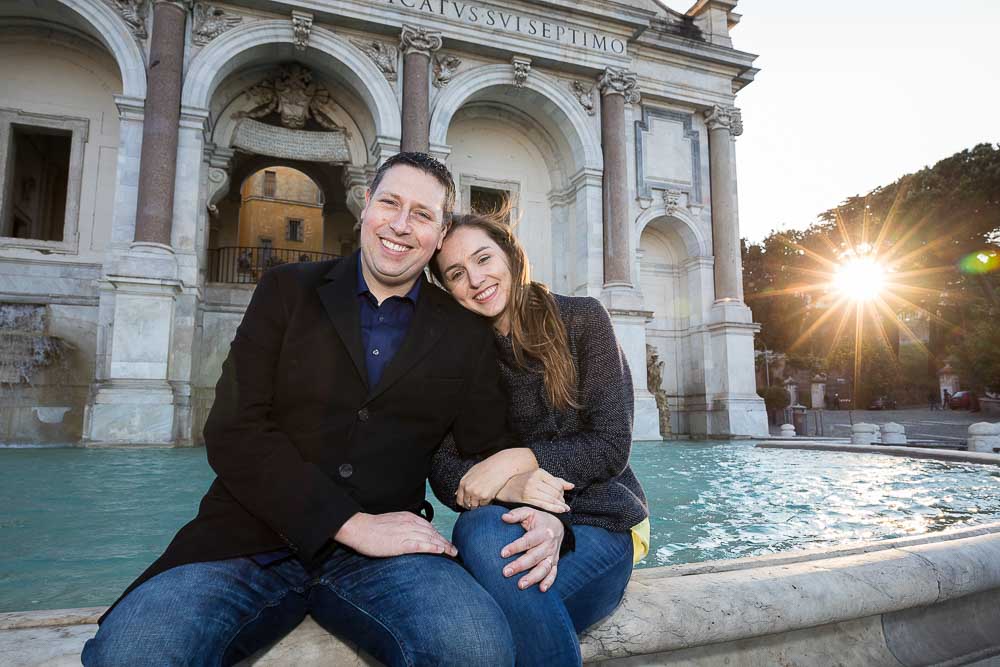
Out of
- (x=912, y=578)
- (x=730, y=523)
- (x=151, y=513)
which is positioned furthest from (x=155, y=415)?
(x=912, y=578)

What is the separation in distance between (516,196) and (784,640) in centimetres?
1420

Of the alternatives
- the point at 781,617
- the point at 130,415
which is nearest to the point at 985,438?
the point at 781,617

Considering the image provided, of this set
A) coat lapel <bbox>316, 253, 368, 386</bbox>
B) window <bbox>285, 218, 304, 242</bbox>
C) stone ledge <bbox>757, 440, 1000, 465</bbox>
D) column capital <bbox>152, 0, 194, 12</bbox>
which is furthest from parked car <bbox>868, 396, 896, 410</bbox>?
coat lapel <bbox>316, 253, 368, 386</bbox>

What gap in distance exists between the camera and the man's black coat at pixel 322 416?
158 centimetres

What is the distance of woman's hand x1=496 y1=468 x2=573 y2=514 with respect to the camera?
172 centimetres

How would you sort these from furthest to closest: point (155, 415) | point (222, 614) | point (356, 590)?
point (155, 415)
point (356, 590)
point (222, 614)

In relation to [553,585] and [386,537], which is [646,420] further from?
[386,537]

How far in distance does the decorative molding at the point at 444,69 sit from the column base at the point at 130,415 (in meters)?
8.14

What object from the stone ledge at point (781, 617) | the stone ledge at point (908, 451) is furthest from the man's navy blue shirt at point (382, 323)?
the stone ledge at point (908, 451)

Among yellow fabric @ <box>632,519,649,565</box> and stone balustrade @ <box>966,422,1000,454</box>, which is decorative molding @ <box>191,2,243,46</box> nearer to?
yellow fabric @ <box>632,519,649,565</box>

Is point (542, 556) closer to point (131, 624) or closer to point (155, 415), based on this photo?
point (131, 624)

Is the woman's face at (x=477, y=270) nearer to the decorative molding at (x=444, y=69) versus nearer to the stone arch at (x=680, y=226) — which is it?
the decorative molding at (x=444, y=69)

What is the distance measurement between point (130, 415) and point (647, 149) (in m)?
12.4

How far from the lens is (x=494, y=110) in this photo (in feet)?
49.4
